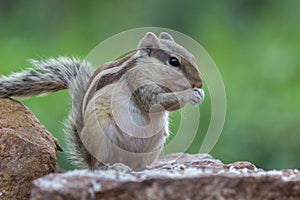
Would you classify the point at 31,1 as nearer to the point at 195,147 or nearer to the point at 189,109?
the point at 195,147

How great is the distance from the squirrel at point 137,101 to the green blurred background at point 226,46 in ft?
1.83

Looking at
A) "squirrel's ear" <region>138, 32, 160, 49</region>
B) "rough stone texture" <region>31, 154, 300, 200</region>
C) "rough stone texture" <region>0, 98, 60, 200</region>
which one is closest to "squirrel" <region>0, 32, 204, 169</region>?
"squirrel's ear" <region>138, 32, 160, 49</region>

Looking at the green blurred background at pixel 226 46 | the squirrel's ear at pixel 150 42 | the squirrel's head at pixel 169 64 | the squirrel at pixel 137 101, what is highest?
the green blurred background at pixel 226 46

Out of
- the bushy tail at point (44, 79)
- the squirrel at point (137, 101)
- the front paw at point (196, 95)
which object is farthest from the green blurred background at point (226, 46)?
the front paw at point (196, 95)

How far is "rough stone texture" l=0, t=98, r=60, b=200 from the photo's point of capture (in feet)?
5.76

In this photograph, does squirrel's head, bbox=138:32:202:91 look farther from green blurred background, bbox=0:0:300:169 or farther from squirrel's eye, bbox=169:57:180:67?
green blurred background, bbox=0:0:300:169

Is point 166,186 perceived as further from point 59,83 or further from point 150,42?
point 59,83

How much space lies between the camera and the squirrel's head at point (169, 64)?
192 centimetres

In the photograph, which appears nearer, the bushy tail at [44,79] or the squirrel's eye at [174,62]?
the squirrel's eye at [174,62]

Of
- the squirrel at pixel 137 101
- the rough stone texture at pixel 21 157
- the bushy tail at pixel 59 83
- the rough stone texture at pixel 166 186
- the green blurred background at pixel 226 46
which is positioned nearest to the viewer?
the rough stone texture at pixel 166 186

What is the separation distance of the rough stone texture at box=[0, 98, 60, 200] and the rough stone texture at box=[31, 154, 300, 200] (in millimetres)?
287

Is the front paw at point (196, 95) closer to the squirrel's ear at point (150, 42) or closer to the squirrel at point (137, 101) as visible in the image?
the squirrel at point (137, 101)

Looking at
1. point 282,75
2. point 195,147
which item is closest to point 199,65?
point 195,147

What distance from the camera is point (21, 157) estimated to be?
178 cm
